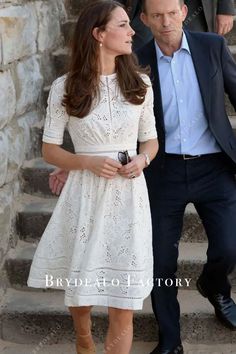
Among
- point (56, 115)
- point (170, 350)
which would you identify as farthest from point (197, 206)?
point (56, 115)

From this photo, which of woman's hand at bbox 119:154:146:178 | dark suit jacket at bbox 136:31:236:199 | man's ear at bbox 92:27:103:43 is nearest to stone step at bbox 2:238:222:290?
A: dark suit jacket at bbox 136:31:236:199

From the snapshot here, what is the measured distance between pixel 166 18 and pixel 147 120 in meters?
0.49

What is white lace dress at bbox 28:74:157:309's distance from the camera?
296 centimetres

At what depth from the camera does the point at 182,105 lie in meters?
3.29

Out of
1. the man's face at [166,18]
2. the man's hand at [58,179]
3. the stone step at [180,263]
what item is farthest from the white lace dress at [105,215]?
the stone step at [180,263]

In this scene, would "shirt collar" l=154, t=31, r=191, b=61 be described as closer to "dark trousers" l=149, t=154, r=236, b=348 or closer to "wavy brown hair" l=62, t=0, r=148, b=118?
"wavy brown hair" l=62, t=0, r=148, b=118

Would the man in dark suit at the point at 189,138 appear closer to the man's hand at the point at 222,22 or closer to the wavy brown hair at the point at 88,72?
the wavy brown hair at the point at 88,72

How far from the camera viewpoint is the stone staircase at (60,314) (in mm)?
3711

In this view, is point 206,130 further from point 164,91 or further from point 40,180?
point 40,180

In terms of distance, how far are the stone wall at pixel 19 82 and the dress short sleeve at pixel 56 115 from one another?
83 cm

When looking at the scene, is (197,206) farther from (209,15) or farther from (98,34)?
(209,15)

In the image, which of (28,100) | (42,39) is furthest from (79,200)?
(42,39)

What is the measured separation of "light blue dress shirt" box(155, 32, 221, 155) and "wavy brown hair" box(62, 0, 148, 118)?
32cm

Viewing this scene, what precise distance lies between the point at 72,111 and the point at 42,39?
1839 mm
